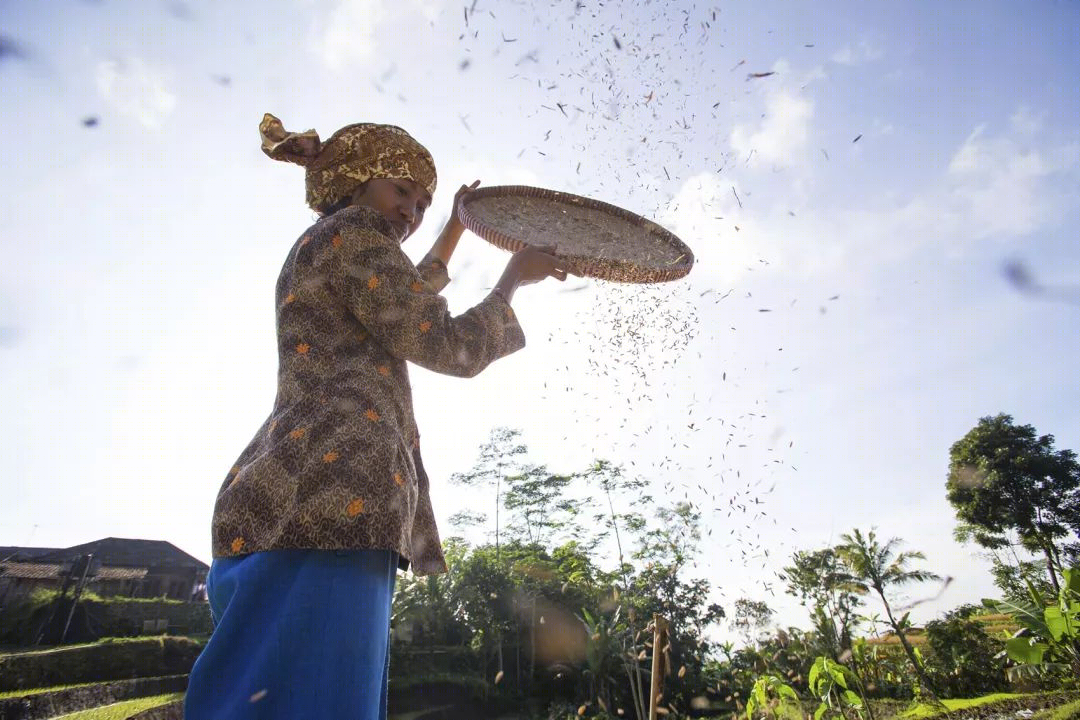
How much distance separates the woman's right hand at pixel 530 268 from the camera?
1.65m

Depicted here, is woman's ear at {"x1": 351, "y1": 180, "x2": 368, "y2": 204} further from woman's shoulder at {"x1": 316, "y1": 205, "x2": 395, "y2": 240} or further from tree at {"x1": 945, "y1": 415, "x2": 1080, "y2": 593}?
tree at {"x1": 945, "y1": 415, "x2": 1080, "y2": 593}

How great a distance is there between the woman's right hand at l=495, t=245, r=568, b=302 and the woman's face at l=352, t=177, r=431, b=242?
32 cm

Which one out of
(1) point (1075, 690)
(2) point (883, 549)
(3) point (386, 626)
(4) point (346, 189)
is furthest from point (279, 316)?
(2) point (883, 549)

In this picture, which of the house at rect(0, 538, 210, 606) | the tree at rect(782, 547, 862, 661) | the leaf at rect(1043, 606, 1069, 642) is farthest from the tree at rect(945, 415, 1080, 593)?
the house at rect(0, 538, 210, 606)

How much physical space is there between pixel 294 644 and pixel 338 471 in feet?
0.99

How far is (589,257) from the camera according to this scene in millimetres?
2023

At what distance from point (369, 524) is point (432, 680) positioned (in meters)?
22.3

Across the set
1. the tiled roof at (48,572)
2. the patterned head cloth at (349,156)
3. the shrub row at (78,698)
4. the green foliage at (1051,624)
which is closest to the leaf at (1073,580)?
the green foliage at (1051,624)

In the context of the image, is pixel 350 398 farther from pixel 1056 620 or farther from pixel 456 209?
pixel 1056 620

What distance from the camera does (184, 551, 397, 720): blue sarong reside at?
91 cm

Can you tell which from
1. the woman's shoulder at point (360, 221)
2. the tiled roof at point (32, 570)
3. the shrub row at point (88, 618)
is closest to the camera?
the woman's shoulder at point (360, 221)

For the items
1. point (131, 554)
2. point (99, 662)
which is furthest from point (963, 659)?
point (131, 554)

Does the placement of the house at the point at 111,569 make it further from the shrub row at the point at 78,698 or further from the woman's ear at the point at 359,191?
the woman's ear at the point at 359,191

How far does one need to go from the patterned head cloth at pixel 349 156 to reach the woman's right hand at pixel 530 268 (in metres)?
0.33
